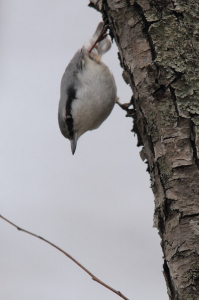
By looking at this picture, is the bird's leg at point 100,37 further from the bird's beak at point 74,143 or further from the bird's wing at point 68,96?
the bird's beak at point 74,143

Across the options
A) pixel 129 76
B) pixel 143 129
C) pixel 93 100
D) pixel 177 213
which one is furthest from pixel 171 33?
pixel 93 100

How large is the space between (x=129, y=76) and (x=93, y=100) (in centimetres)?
116

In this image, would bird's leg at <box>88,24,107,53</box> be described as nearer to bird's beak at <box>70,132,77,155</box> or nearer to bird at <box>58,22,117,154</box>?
bird at <box>58,22,117,154</box>

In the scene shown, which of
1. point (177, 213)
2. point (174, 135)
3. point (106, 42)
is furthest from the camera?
point (106, 42)

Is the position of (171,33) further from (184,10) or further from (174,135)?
(174,135)

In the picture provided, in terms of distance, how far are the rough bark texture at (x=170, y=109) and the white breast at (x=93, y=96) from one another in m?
1.07

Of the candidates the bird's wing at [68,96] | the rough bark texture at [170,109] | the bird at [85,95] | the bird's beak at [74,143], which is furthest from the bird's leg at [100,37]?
the rough bark texture at [170,109]

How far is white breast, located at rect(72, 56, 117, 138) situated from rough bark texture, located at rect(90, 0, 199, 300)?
3.50ft

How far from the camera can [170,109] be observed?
170 cm

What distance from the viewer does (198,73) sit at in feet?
5.60

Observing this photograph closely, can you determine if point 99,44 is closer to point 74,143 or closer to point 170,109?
point 74,143

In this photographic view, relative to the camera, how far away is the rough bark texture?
151cm

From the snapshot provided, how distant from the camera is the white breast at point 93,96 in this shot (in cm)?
305

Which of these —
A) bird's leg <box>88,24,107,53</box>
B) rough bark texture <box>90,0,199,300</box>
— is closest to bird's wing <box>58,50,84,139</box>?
bird's leg <box>88,24,107,53</box>
